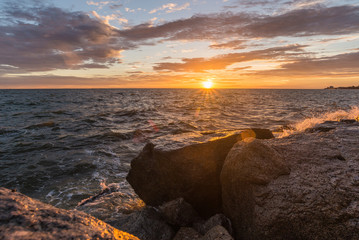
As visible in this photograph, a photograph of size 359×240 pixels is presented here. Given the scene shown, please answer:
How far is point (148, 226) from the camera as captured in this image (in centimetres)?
450

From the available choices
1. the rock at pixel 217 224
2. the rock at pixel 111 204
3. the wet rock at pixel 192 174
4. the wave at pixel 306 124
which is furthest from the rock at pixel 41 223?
the wave at pixel 306 124

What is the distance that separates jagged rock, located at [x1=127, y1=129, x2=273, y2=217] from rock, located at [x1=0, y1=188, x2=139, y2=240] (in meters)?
3.11

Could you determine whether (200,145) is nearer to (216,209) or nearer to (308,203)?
(216,209)

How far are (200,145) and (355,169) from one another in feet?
10.7

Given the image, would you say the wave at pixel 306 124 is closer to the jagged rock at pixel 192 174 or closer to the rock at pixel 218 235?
the jagged rock at pixel 192 174

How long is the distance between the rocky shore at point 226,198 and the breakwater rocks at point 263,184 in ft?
0.05

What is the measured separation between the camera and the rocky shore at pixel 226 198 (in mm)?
2123

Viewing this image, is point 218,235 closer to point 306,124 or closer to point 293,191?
point 293,191

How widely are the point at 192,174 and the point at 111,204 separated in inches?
116

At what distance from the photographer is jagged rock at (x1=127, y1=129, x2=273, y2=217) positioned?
17.5ft

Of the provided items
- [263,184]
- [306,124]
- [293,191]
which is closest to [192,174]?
[263,184]

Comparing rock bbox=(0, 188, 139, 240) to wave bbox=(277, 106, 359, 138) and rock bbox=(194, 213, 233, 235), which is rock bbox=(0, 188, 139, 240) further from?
wave bbox=(277, 106, 359, 138)

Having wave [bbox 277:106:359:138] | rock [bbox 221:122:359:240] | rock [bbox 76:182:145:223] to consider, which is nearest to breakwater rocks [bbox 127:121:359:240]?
rock [bbox 221:122:359:240]

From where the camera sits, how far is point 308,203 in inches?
132
